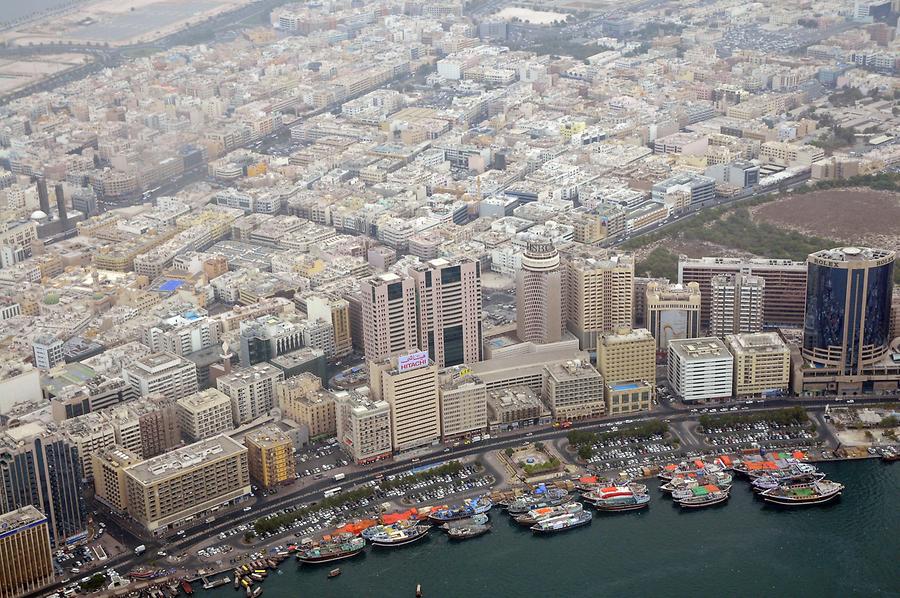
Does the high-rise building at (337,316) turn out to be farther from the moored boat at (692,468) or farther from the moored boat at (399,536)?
the moored boat at (692,468)

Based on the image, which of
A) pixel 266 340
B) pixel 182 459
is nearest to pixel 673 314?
pixel 266 340

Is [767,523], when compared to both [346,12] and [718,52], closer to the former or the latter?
[718,52]

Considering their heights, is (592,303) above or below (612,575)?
above

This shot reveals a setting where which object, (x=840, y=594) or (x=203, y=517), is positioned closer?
(x=840, y=594)

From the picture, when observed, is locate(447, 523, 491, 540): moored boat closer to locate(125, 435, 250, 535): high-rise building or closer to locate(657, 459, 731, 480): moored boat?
locate(657, 459, 731, 480): moored boat

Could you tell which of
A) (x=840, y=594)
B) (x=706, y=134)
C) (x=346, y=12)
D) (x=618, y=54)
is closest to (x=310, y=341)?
(x=840, y=594)

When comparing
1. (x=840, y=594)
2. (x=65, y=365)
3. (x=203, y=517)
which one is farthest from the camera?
(x=65, y=365)

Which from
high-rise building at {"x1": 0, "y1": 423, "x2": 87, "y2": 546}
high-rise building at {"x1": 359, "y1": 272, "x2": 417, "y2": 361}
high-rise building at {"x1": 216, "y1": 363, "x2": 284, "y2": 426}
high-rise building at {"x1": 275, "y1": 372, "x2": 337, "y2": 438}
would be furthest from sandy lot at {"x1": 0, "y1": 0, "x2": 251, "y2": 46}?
high-rise building at {"x1": 0, "y1": 423, "x2": 87, "y2": 546}

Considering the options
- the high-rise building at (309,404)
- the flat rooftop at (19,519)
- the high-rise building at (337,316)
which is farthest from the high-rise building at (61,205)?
the flat rooftop at (19,519)
